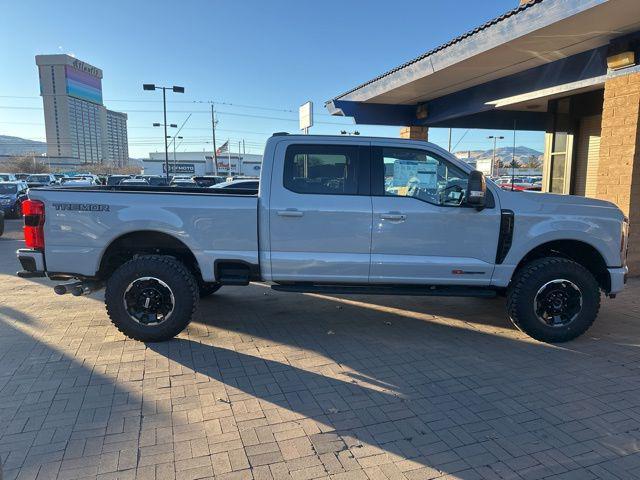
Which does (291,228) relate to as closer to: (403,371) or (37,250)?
(403,371)

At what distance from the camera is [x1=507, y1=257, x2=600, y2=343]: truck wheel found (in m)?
4.72

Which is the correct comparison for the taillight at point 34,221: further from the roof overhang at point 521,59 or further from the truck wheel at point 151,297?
the roof overhang at point 521,59

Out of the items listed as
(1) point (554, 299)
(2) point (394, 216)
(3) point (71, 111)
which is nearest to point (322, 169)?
(2) point (394, 216)

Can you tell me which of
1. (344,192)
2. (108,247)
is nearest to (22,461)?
(108,247)

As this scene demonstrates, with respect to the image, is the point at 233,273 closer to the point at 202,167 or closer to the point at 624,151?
the point at 624,151

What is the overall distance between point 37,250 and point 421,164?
3.99 meters

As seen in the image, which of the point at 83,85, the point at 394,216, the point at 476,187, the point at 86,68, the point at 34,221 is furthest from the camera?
the point at 86,68

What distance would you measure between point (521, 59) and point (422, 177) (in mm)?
5959

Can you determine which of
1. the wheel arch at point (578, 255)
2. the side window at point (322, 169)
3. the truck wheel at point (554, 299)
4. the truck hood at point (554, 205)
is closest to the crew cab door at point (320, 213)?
the side window at point (322, 169)

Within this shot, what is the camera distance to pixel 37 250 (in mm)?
4590

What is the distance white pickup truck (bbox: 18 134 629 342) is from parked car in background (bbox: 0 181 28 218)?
1584 centimetres

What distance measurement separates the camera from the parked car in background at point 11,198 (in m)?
17.8

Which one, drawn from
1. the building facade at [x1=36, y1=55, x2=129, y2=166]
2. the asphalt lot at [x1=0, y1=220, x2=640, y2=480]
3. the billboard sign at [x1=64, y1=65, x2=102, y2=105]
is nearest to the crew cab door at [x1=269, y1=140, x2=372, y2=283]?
the asphalt lot at [x1=0, y1=220, x2=640, y2=480]

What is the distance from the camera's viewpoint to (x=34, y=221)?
453cm
